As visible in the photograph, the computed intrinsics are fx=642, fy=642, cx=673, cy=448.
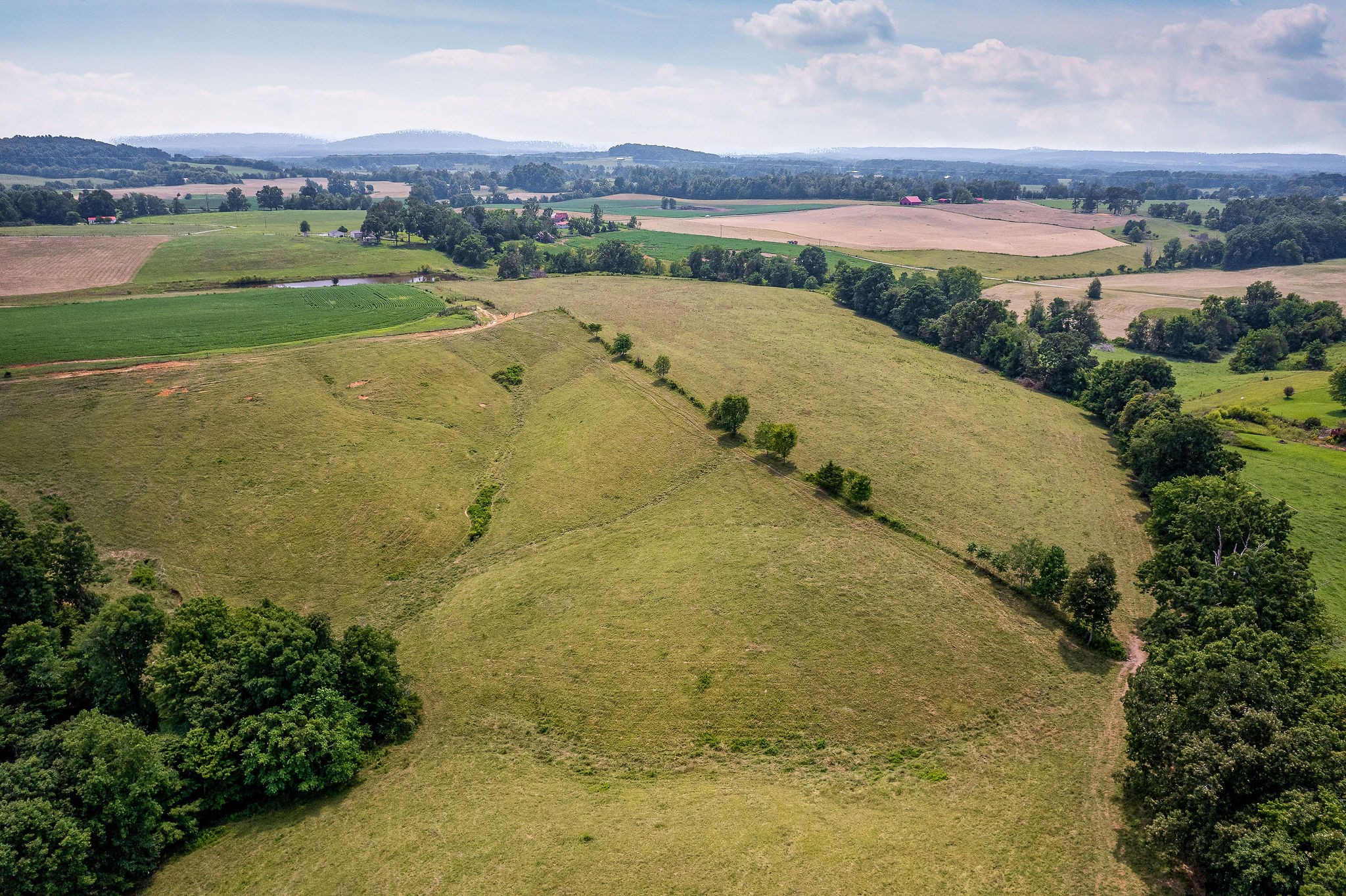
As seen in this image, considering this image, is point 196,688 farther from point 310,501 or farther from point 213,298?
point 213,298

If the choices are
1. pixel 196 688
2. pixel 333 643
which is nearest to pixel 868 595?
pixel 333 643

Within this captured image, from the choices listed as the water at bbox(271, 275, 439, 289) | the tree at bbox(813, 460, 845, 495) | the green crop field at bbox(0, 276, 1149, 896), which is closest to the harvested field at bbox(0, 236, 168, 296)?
the water at bbox(271, 275, 439, 289)

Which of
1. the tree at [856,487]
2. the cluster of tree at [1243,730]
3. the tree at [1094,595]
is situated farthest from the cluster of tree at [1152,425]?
the tree at [856,487]

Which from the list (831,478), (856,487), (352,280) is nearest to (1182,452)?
(856,487)

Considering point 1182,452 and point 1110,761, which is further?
point 1182,452

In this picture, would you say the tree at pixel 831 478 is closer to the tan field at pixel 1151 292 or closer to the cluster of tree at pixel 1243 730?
the cluster of tree at pixel 1243 730

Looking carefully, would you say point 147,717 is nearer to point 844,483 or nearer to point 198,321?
point 844,483
